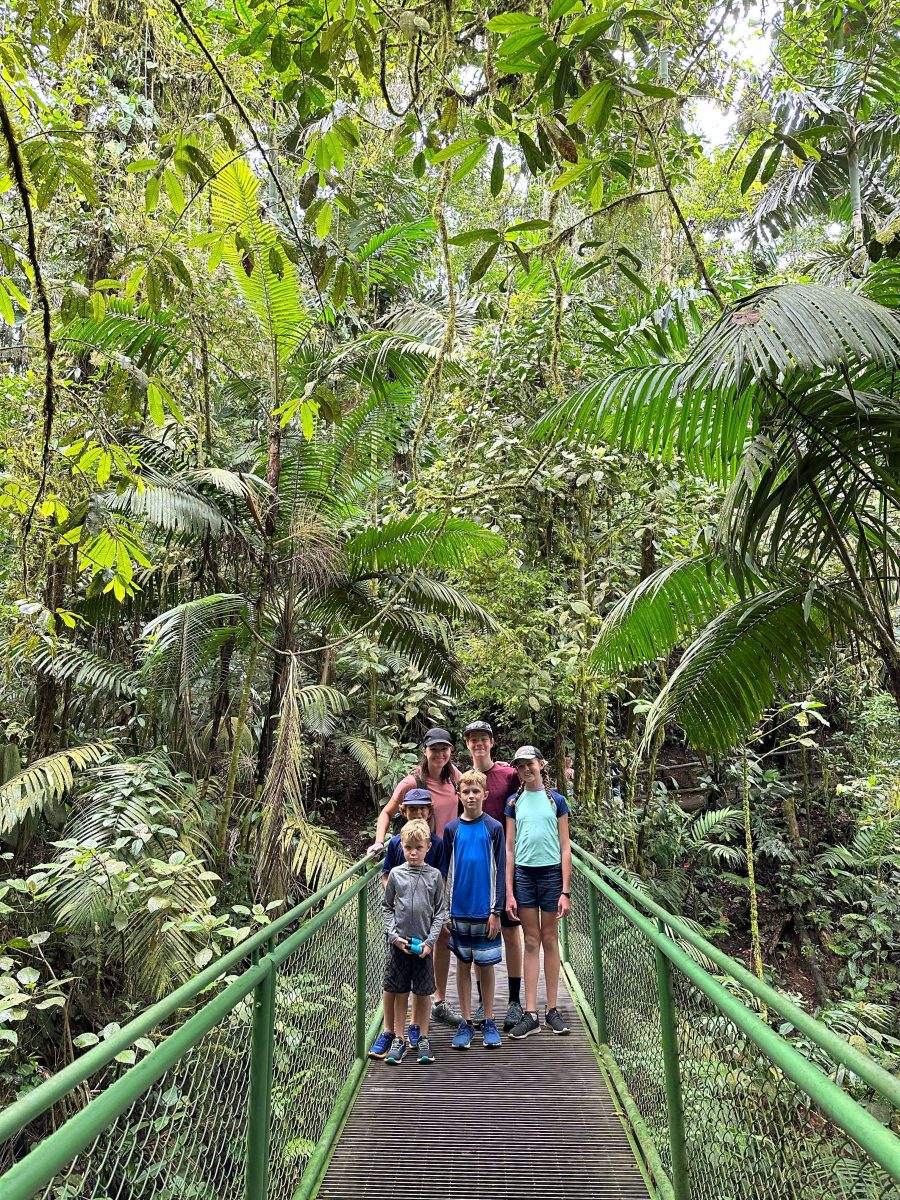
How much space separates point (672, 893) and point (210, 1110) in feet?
23.9

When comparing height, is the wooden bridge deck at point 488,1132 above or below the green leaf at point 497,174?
below

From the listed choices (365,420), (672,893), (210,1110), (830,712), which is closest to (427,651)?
(365,420)

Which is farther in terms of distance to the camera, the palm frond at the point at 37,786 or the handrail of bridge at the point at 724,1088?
the palm frond at the point at 37,786

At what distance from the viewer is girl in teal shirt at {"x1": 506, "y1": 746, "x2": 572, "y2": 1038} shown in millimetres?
3957

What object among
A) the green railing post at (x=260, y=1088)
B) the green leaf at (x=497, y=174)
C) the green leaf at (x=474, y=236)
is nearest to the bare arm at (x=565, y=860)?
the green railing post at (x=260, y=1088)

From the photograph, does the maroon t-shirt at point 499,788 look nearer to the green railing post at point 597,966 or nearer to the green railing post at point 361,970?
the green railing post at point 597,966

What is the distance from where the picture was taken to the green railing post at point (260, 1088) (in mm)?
2234

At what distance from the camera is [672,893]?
27.6 ft

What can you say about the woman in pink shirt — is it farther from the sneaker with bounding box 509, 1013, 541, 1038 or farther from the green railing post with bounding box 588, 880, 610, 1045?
the green railing post with bounding box 588, 880, 610, 1045

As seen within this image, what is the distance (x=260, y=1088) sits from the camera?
2297 mm

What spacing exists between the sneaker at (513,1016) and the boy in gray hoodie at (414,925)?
0.52 metres

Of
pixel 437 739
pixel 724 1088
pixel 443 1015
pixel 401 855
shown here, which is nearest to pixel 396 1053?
pixel 443 1015

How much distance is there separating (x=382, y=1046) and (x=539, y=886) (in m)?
1.13

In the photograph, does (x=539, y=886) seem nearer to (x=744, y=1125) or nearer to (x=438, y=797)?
(x=438, y=797)
